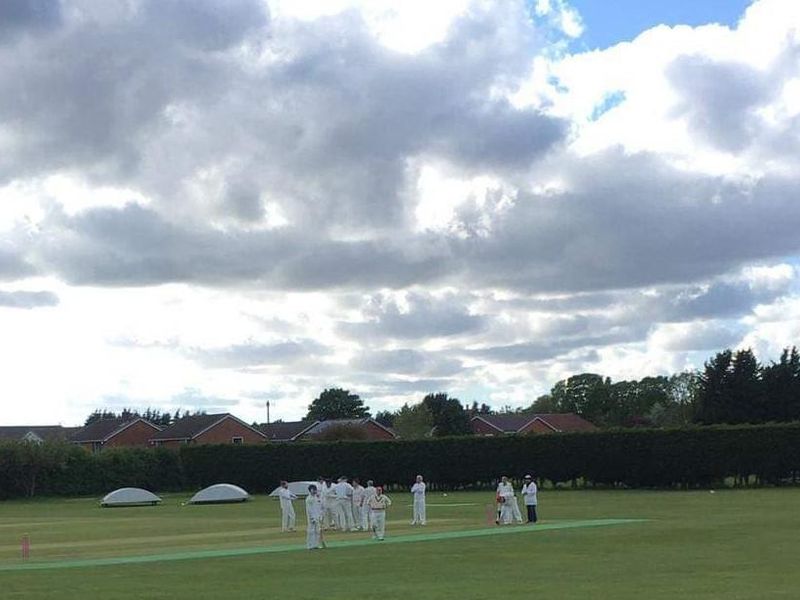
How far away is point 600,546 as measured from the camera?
27.7m

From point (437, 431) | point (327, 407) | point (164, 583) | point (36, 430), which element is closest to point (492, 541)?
point (164, 583)

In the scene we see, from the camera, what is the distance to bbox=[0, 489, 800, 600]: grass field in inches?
776

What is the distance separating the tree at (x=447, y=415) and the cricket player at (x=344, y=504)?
272 feet

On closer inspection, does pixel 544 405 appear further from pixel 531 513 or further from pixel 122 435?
pixel 531 513

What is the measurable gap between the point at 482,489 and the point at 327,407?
92.7 meters

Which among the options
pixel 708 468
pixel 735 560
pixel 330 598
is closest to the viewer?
pixel 330 598

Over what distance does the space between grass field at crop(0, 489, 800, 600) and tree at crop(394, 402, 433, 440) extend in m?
77.5

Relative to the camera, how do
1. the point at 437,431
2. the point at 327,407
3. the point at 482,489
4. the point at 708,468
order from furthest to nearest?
the point at 327,407 < the point at 437,431 < the point at 482,489 < the point at 708,468

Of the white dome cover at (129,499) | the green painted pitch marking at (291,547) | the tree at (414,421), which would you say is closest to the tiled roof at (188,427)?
→ the tree at (414,421)

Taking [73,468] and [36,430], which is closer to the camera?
[73,468]

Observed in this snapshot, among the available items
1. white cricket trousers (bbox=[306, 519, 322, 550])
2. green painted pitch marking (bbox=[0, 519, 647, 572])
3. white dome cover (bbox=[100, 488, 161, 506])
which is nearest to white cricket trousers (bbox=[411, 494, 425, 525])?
green painted pitch marking (bbox=[0, 519, 647, 572])

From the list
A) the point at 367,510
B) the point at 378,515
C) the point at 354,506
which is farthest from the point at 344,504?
the point at 378,515

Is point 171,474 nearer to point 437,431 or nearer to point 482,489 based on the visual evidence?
point 482,489

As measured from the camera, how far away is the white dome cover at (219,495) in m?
63.3
